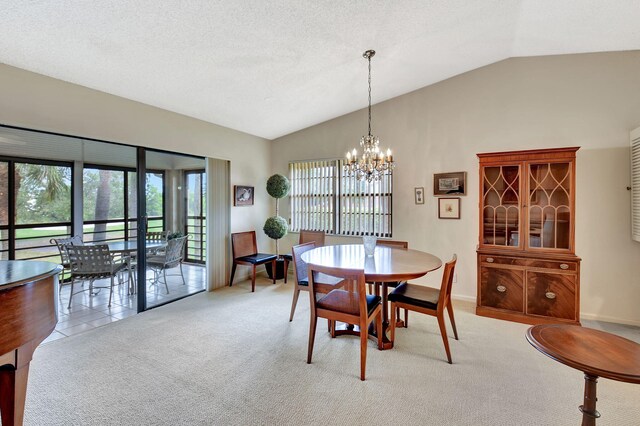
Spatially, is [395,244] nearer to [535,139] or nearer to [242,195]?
[535,139]

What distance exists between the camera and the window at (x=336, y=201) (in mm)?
4691

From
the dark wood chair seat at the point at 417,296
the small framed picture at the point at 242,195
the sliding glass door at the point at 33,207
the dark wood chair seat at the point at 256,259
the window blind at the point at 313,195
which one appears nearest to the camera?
the dark wood chair seat at the point at 417,296

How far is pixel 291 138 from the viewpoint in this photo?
18.0 feet

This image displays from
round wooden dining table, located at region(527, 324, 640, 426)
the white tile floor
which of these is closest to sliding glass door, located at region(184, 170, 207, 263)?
the white tile floor

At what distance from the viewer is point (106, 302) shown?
4.01m

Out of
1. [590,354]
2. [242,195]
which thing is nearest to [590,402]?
[590,354]

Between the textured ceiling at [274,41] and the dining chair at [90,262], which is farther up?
the textured ceiling at [274,41]

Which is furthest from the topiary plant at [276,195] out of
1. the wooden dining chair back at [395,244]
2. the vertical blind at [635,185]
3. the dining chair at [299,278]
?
the vertical blind at [635,185]

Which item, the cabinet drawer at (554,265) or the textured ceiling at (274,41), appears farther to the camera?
the cabinet drawer at (554,265)

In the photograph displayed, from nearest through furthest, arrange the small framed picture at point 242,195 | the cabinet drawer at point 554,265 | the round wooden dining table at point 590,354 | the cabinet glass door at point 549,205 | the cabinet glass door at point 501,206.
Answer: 1. the round wooden dining table at point 590,354
2. the cabinet drawer at point 554,265
3. the cabinet glass door at point 549,205
4. the cabinet glass door at point 501,206
5. the small framed picture at point 242,195

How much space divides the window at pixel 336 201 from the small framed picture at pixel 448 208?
76 centimetres

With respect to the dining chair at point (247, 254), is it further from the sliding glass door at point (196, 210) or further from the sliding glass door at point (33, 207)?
the sliding glass door at point (33, 207)

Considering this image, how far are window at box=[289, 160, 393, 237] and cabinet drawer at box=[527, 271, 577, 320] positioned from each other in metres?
1.95

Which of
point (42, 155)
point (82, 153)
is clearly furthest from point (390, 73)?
point (42, 155)
